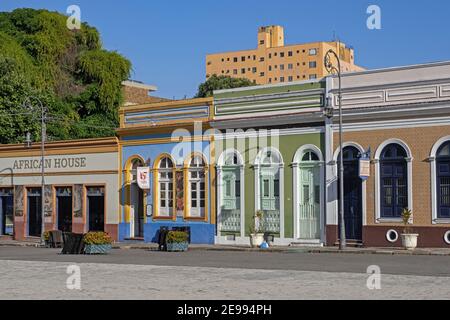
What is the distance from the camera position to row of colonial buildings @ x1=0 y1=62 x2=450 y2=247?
103 ft

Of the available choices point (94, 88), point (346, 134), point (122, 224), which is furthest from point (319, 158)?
point (94, 88)

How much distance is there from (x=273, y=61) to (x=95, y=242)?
12886 centimetres

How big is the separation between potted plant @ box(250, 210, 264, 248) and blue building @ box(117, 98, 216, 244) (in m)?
2.44

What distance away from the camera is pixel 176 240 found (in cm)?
3225

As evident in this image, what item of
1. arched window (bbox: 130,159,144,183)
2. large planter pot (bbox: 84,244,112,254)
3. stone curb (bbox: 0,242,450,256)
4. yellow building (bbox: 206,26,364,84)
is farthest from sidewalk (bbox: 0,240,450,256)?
yellow building (bbox: 206,26,364,84)

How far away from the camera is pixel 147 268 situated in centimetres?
2233

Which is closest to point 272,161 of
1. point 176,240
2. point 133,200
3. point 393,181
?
point 393,181

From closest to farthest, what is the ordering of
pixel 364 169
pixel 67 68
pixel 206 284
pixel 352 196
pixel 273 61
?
pixel 206 284 → pixel 364 169 → pixel 352 196 → pixel 67 68 → pixel 273 61

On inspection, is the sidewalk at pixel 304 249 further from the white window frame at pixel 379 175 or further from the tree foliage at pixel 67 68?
the tree foliage at pixel 67 68

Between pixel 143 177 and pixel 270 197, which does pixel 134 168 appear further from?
pixel 270 197

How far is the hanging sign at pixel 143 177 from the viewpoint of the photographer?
129ft

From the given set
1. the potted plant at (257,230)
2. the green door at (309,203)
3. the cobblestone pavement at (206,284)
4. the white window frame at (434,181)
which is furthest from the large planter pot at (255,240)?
the cobblestone pavement at (206,284)

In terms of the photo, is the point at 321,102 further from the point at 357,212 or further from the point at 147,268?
the point at 147,268

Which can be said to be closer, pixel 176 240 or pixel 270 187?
pixel 176 240
